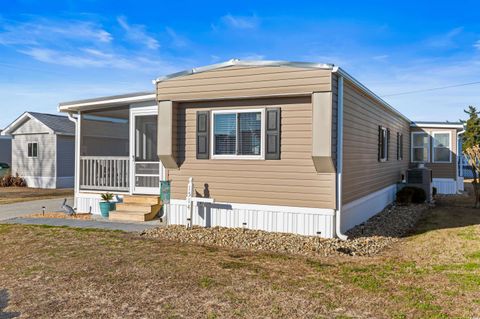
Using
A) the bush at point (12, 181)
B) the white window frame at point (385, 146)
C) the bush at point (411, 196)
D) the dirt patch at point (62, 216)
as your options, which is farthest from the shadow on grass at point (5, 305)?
the bush at point (12, 181)

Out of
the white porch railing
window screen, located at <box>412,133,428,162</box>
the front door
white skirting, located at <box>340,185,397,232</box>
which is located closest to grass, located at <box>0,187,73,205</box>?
the white porch railing

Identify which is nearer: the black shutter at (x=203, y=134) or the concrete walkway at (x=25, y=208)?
the black shutter at (x=203, y=134)

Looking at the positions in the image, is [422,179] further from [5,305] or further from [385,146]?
[5,305]

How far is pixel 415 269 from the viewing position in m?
5.72

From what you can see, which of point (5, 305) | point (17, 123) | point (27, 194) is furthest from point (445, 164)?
point (17, 123)

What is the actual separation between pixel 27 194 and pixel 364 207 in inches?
588

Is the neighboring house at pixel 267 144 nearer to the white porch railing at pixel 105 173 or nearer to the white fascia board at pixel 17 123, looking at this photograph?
the white porch railing at pixel 105 173

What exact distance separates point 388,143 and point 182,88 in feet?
24.7

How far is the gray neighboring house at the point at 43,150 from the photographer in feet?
68.7

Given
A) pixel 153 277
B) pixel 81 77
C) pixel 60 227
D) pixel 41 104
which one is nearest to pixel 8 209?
pixel 60 227

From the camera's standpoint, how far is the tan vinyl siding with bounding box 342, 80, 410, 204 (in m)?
8.23

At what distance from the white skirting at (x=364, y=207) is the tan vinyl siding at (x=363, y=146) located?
147 millimetres

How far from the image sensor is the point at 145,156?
10.7 meters

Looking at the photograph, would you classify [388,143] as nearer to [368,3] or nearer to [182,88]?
[368,3]
